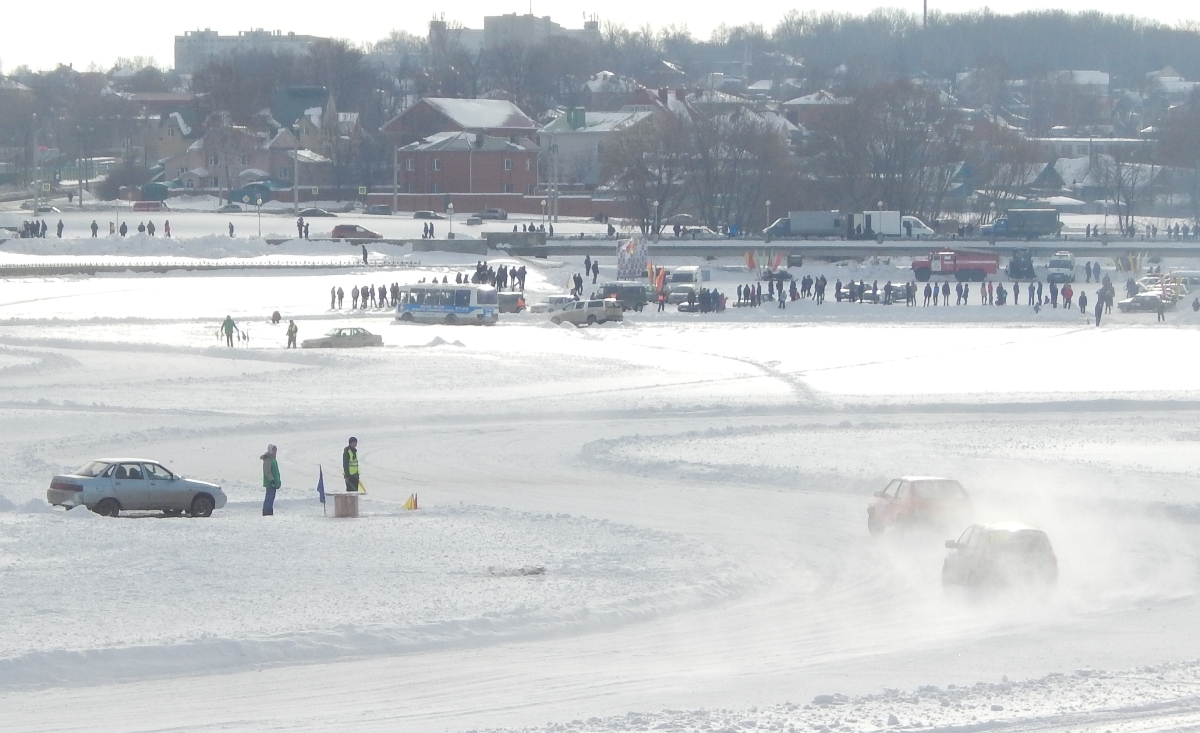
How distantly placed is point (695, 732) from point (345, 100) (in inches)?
5874

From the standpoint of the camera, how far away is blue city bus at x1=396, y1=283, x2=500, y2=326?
55688mm

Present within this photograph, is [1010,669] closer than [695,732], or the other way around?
[695,732]

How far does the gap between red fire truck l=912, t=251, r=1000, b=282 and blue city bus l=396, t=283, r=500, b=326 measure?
2529 cm

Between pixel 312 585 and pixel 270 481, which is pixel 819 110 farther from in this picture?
pixel 312 585

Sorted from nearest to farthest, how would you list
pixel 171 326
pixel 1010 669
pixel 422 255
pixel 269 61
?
pixel 1010 669, pixel 171 326, pixel 422 255, pixel 269 61

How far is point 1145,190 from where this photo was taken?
11956cm

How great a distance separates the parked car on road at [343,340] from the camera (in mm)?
46688

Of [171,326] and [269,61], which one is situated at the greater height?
[269,61]

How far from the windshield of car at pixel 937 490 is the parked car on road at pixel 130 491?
8805mm

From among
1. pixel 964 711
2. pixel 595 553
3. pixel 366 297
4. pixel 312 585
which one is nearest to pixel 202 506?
pixel 312 585

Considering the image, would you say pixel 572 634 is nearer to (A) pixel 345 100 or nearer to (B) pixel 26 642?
(B) pixel 26 642

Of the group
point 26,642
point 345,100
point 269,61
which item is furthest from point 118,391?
point 269,61

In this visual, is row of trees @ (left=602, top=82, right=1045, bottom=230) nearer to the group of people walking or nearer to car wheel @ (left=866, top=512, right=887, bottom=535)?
the group of people walking

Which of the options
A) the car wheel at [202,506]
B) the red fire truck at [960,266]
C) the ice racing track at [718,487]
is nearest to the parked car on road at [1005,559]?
the ice racing track at [718,487]
